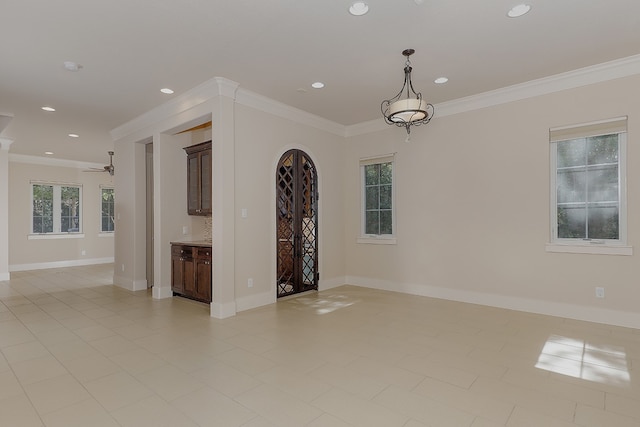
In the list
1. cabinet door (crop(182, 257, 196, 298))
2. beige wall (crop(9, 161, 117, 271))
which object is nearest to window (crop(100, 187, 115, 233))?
beige wall (crop(9, 161, 117, 271))

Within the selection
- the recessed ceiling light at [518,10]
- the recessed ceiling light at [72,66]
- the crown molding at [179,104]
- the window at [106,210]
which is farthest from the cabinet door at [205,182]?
the window at [106,210]

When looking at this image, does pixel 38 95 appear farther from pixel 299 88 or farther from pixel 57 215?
pixel 57 215

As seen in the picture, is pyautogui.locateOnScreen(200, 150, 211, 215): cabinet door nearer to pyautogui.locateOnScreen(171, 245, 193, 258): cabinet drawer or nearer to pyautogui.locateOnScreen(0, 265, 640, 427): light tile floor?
pyautogui.locateOnScreen(171, 245, 193, 258): cabinet drawer

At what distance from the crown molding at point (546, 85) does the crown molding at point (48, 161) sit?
932 cm

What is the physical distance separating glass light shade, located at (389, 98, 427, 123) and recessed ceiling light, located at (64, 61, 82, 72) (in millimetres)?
3393

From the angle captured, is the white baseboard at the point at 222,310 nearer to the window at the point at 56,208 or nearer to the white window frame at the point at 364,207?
the white window frame at the point at 364,207

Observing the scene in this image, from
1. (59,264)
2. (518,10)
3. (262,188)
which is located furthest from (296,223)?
(59,264)

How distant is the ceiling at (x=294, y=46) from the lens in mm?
2793

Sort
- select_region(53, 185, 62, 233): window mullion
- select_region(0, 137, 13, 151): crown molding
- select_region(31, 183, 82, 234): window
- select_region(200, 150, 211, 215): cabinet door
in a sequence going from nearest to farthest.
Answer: select_region(200, 150, 211, 215): cabinet door → select_region(0, 137, 13, 151): crown molding → select_region(31, 183, 82, 234): window → select_region(53, 185, 62, 233): window mullion

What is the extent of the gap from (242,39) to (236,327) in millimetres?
2981

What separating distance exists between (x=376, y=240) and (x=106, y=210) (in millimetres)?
8195

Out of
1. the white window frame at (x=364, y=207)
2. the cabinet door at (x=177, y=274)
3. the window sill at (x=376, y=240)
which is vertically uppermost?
the white window frame at (x=364, y=207)

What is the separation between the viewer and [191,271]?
16.6 feet

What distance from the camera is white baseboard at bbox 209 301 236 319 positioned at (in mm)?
4242
